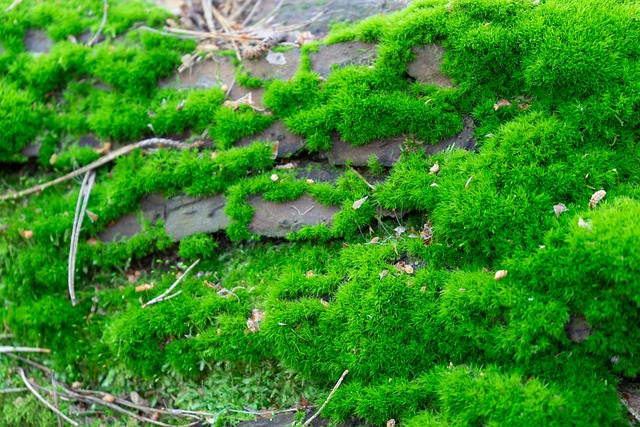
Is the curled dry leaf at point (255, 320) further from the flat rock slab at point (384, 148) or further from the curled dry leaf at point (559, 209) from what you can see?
the curled dry leaf at point (559, 209)

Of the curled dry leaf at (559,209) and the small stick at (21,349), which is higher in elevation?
the curled dry leaf at (559,209)

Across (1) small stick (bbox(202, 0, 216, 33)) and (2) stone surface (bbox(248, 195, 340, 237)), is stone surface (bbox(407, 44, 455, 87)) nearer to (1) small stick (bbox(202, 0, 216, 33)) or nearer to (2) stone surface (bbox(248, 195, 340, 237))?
(2) stone surface (bbox(248, 195, 340, 237))

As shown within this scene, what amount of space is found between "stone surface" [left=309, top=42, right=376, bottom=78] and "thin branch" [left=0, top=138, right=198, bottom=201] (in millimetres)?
1310

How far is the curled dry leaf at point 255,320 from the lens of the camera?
3.80 meters

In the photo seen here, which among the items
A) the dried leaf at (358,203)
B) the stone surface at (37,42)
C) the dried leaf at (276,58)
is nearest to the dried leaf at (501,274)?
the dried leaf at (358,203)

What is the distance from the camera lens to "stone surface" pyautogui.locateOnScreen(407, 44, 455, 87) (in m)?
4.16

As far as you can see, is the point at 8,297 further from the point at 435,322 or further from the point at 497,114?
the point at 497,114

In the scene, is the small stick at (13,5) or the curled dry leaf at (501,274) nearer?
the curled dry leaf at (501,274)

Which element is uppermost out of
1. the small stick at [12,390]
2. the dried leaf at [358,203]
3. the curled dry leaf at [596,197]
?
the curled dry leaf at [596,197]

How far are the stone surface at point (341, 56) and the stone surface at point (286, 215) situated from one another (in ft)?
3.85

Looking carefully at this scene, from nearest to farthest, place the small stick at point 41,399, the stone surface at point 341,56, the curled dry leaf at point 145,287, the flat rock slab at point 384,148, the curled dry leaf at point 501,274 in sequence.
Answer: the curled dry leaf at point 501,274, the flat rock slab at point 384,148, the small stick at point 41,399, the curled dry leaf at point 145,287, the stone surface at point 341,56

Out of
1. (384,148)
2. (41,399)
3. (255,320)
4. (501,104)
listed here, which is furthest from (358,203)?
(41,399)

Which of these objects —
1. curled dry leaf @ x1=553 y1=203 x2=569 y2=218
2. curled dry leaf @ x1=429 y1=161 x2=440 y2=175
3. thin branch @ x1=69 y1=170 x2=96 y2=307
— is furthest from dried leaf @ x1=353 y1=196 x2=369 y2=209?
thin branch @ x1=69 y1=170 x2=96 y2=307

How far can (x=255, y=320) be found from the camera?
3848 mm
